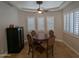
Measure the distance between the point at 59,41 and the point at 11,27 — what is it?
278 cm

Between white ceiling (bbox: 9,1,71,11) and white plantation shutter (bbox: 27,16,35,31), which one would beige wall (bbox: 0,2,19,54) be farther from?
white plantation shutter (bbox: 27,16,35,31)

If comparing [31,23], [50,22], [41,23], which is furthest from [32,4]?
[50,22]

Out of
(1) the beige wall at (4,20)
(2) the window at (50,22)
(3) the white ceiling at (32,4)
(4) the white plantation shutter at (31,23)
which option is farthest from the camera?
(2) the window at (50,22)

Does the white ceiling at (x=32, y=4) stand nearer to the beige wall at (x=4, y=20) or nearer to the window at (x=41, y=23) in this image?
the beige wall at (x=4, y=20)

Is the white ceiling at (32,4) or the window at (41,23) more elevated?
the white ceiling at (32,4)

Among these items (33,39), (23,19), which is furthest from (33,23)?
(33,39)

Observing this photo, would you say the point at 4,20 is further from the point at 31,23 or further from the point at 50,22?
the point at 50,22

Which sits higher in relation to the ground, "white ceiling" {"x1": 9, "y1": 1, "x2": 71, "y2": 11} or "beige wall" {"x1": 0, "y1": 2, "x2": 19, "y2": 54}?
"white ceiling" {"x1": 9, "y1": 1, "x2": 71, "y2": 11}

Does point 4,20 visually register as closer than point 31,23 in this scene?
Yes

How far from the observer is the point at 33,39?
4.02m

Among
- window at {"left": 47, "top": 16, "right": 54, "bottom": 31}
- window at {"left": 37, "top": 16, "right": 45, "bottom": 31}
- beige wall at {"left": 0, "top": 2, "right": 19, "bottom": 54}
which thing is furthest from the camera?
window at {"left": 47, "top": 16, "right": 54, "bottom": 31}

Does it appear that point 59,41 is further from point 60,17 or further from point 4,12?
point 4,12

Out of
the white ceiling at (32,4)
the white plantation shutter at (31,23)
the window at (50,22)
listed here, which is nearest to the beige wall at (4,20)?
the white ceiling at (32,4)

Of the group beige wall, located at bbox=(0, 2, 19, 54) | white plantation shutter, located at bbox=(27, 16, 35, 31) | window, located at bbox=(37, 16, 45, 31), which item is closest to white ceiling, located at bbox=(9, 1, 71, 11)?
beige wall, located at bbox=(0, 2, 19, 54)
